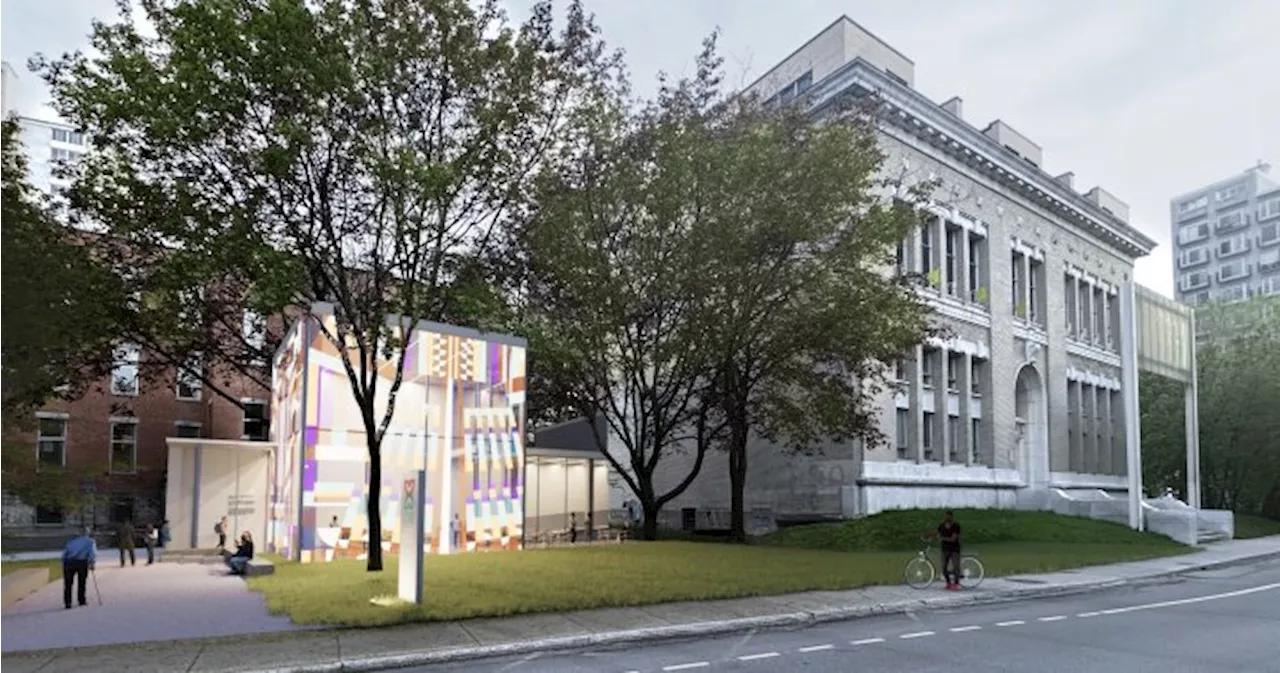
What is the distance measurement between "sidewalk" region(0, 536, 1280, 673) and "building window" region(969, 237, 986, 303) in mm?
26401

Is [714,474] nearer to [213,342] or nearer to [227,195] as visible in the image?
[213,342]

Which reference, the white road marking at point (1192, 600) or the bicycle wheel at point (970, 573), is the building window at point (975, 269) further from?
the bicycle wheel at point (970, 573)

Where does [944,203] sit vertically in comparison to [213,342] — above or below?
above

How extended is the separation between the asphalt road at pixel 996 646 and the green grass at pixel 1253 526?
93.4ft

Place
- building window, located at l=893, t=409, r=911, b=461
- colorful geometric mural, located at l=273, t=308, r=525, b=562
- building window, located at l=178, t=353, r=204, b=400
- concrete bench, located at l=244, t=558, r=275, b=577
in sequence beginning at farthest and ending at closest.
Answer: building window, located at l=893, t=409, r=911, b=461
building window, located at l=178, t=353, r=204, b=400
colorful geometric mural, located at l=273, t=308, r=525, b=562
concrete bench, located at l=244, t=558, r=275, b=577

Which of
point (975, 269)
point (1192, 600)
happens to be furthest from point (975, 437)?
point (1192, 600)

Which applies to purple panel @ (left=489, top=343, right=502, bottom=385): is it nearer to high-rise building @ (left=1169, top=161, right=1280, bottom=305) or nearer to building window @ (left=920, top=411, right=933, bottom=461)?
building window @ (left=920, top=411, right=933, bottom=461)

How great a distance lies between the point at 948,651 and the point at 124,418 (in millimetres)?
43742

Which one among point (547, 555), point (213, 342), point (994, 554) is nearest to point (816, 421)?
point (994, 554)

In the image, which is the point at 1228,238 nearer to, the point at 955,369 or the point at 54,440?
the point at 955,369

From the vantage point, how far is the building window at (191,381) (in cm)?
3544

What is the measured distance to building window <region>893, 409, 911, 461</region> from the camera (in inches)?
1539

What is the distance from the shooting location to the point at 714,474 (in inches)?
1769

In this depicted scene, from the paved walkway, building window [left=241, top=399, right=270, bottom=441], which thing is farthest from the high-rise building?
the paved walkway
